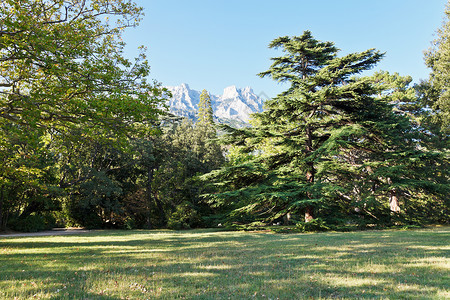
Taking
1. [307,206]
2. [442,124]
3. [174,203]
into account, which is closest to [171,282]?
[307,206]

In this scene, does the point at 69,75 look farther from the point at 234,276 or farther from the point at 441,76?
the point at 441,76

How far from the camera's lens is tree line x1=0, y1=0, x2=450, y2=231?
32.3 ft

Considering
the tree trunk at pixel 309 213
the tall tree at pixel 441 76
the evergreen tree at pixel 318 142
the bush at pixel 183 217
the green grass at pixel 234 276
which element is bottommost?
the bush at pixel 183 217

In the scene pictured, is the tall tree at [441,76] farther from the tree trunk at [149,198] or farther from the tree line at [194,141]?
the tree trunk at [149,198]

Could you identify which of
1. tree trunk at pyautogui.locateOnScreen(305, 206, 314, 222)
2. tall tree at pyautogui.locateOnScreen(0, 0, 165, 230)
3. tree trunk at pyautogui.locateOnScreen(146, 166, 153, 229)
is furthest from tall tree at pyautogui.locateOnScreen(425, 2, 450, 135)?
tree trunk at pyautogui.locateOnScreen(146, 166, 153, 229)

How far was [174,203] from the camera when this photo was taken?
26266 mm

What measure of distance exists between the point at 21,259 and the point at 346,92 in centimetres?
1737

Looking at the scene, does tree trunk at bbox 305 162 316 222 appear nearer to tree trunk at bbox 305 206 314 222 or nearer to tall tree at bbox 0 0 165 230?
tree trunk at bbox 305 206 314 222

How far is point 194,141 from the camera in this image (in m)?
30.9

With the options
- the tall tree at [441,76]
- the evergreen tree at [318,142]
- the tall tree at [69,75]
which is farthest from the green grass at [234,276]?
the tall tree at [441,76]

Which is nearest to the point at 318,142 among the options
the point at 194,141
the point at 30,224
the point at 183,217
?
the point at 183,217

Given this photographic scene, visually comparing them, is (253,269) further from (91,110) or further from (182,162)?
(182,162)

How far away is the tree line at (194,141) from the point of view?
984 cm

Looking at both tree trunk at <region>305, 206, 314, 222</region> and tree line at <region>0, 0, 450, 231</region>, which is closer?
tree line at <region>0, 0, 450, 231</region>
